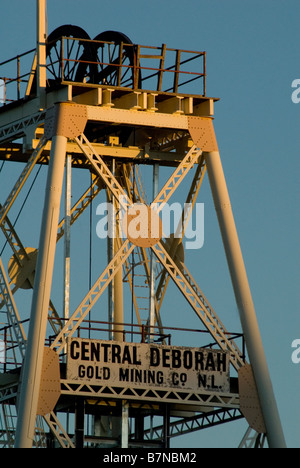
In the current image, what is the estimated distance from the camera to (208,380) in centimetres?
6122

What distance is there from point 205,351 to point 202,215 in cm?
586

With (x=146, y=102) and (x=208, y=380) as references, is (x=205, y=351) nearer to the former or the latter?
(x=208, y=380)

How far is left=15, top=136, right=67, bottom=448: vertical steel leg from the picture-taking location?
58.4 metres

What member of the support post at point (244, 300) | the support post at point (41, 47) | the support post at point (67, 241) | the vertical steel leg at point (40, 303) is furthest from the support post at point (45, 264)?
the support post at point (244, 300)

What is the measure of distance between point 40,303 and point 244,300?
612cm

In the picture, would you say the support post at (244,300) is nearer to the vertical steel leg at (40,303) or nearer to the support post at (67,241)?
the support post at (67,241)

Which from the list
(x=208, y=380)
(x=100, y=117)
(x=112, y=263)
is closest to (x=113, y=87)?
(x=100, y=117)

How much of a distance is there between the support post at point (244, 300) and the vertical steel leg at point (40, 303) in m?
4.81

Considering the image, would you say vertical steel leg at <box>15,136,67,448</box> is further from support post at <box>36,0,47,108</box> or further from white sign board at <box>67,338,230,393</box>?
support post at <box>36,0,47,108</box>

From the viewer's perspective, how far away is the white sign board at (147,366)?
59.8m

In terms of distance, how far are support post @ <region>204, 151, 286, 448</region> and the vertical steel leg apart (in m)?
4.81

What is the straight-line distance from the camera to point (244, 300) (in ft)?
202

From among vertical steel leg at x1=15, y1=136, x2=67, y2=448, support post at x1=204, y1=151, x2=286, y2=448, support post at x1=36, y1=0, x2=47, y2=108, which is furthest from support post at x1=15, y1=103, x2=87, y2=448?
support post at x1=204, y1=151, x2=286, y2=448
